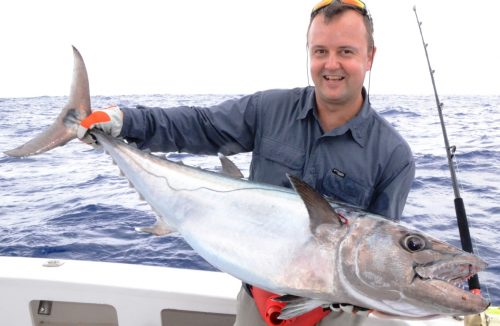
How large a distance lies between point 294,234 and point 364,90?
0.94m

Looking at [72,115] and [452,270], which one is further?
[72,115]

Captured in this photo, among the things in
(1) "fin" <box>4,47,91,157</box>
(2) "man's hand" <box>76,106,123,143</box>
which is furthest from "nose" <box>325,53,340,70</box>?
(1) "fin" <box>4,47,91,157</box>

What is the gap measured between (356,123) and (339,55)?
12.0 inches

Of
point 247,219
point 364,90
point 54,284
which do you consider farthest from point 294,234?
point 54,284

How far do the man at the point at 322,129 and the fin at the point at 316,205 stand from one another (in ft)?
1.86

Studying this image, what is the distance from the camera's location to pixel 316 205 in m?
1.45

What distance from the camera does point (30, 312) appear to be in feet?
8.91

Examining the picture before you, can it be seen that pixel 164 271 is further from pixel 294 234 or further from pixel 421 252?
pixel 421 252

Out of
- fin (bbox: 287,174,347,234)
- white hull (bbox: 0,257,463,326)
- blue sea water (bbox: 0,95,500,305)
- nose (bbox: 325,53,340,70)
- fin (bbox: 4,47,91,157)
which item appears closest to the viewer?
fin (bbox: 287,174,347,234)

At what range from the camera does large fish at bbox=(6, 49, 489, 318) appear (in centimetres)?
133

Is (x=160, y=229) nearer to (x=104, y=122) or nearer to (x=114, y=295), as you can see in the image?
(x=104, y=122)

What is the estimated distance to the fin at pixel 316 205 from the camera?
4.73 ft

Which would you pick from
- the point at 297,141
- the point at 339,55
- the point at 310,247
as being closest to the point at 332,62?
the point at 339,55

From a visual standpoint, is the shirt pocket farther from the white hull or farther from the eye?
the white hull
